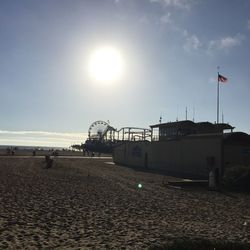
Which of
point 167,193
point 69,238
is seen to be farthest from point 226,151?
Result: point 69,238

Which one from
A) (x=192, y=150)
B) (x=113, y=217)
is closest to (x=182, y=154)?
(x=192, y=150)

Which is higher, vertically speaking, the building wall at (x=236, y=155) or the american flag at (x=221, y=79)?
the american flag at (x=221, y=79)

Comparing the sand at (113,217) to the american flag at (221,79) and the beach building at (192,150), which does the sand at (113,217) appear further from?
the american flag at (221,79)

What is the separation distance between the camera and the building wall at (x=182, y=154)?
38.0 metres

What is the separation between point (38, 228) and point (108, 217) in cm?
332

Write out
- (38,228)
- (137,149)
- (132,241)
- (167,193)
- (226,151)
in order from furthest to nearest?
1. (137,149)
2. (226,151)
3. (167,193)
4. (38,228)
5. (132,241)

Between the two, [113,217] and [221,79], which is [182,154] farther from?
[113,217]

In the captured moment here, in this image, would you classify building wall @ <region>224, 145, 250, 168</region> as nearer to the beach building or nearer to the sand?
the beach building

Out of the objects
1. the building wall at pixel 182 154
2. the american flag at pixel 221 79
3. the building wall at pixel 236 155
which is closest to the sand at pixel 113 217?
the building wall at pixel 236 155

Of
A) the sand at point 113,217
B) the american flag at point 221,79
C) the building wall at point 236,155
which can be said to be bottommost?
the sand at point 113,217

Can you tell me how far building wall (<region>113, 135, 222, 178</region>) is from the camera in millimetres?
38031

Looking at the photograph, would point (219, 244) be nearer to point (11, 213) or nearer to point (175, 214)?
point (175, 214)

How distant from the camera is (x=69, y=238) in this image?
12.3 meters

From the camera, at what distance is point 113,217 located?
1623 cm
